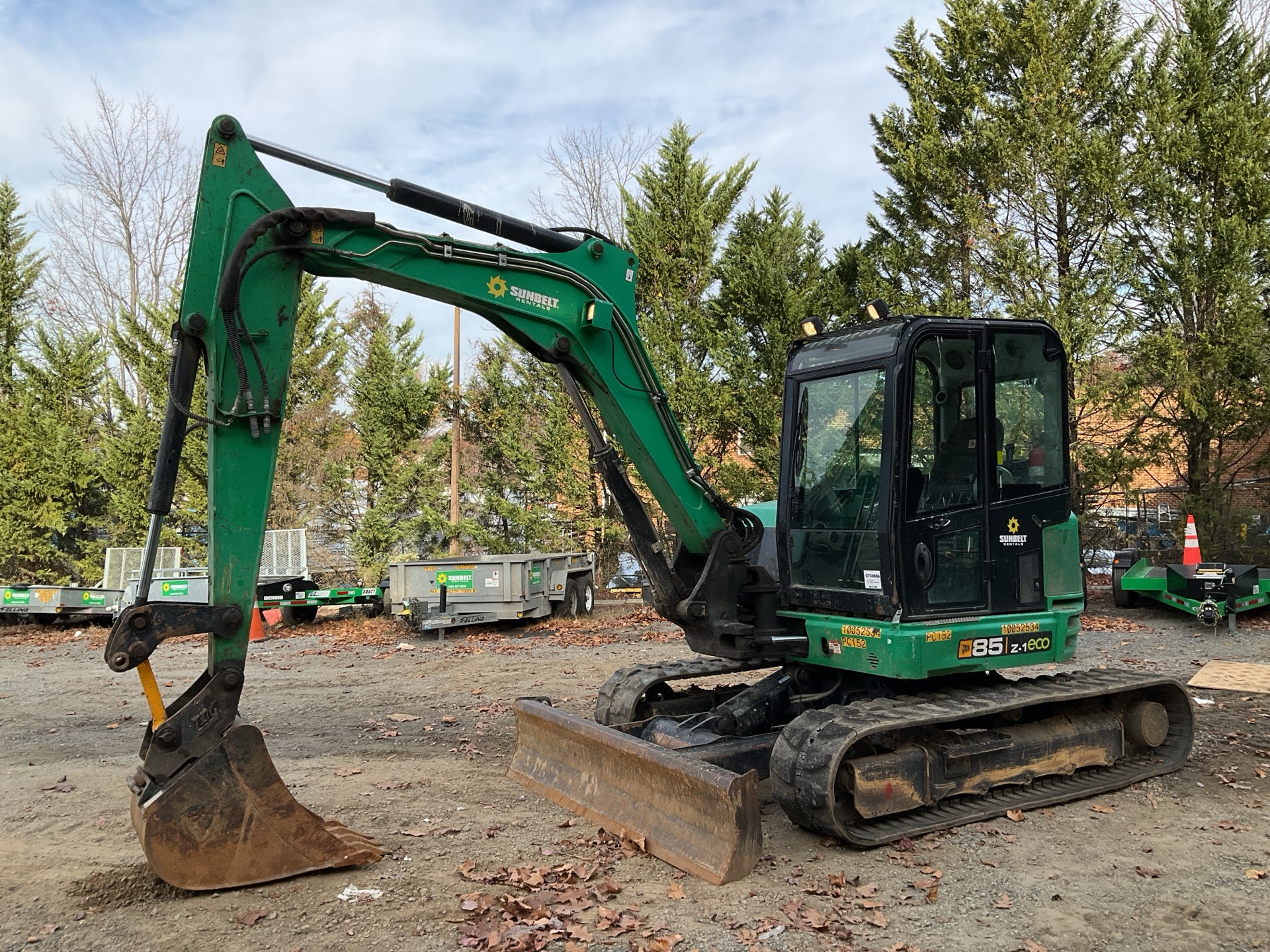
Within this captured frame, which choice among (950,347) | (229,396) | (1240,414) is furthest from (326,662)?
(1240,414)

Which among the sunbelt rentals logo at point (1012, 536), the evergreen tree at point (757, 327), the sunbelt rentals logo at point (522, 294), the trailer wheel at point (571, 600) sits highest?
the evergreen tree at point (757, 327)

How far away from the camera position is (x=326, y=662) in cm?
1259

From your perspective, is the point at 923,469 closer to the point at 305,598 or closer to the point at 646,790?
the point at 646,790

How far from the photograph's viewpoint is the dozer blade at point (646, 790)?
4785 millimetres

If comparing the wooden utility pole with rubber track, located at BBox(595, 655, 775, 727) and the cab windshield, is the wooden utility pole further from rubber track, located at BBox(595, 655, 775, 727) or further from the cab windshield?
the cab windshield

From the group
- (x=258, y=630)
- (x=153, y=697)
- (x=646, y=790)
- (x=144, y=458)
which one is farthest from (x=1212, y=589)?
(x=144, y=458)

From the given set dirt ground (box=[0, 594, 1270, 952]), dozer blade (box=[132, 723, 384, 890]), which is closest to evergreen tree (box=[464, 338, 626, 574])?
dirt ground (box=[0, 594, 1270, 952])

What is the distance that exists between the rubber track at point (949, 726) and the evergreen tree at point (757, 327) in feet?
37.0

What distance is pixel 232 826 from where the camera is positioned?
4.45m

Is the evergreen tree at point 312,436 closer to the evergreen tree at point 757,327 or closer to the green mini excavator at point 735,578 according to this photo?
the evergreen tree at point 757,327

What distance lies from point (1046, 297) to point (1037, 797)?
11.7 m

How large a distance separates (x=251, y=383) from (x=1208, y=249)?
16.1m

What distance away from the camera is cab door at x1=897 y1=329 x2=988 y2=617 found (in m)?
5.73

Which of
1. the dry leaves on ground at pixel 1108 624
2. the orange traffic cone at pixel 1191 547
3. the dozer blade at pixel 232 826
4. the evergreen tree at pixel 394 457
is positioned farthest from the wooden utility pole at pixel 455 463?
the dozer blade at pixel 232 826
